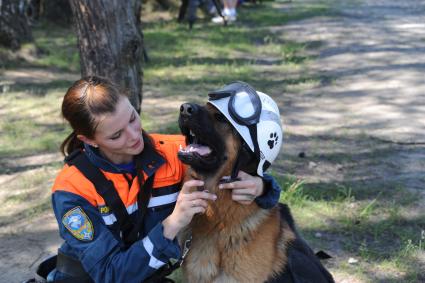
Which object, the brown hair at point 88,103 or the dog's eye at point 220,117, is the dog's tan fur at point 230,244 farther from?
the brown hair at point 88,103

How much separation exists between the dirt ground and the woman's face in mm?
1695

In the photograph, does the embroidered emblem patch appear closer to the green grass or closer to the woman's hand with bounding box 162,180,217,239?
the woman's hand with bounding box 162,180,217,239

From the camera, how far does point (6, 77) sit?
359 inches

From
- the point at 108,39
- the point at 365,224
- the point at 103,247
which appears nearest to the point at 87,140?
the point at 103,247

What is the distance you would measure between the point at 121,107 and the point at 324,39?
33.2ft

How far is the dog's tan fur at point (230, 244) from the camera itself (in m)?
2.80

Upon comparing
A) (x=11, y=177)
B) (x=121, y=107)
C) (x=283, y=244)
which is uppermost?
(x=121, y=107)

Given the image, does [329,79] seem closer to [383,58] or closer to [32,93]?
[383,58]

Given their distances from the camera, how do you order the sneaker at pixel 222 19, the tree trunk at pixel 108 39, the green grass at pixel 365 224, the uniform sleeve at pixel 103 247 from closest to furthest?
1. the uniform sleeve at pixel 103 247
2. the green grass at pixel 365 224
3. the tree trunk at pixel 108 39
4. the sneaker at pixel 222 19

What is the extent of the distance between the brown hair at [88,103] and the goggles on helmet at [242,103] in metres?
0.52

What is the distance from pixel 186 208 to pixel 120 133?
1.77 ft

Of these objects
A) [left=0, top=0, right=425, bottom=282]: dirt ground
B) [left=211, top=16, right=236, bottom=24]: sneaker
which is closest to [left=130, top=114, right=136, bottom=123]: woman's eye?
[left=0, top=0, right=425, bottom=282]: dirt ground

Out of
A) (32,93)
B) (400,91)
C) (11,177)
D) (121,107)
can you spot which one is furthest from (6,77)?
(121,107)

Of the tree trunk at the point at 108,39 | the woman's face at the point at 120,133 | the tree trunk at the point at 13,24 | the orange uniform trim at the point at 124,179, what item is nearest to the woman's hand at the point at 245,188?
the orange uniform trim at the point at 124,179
